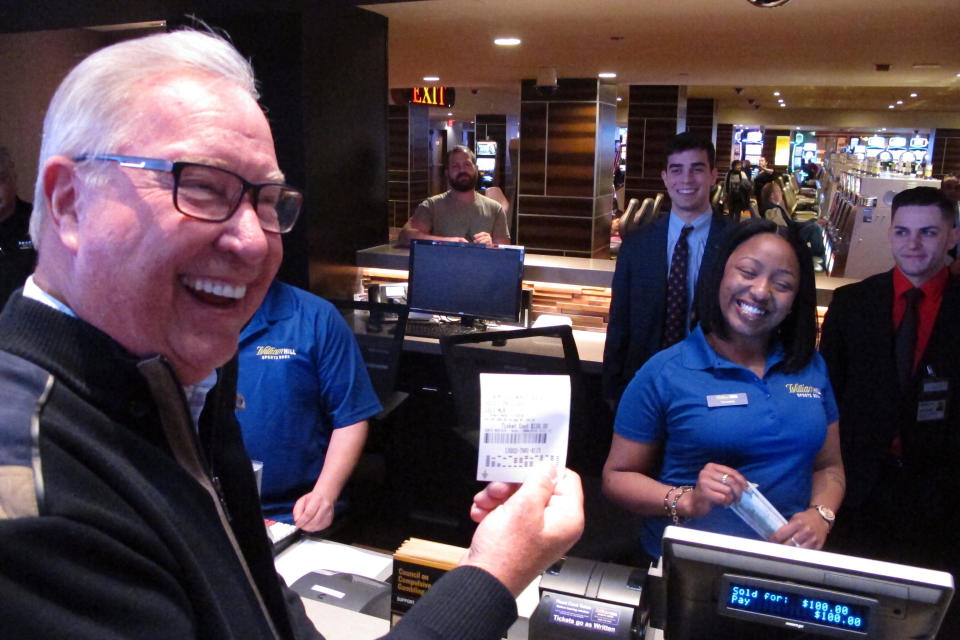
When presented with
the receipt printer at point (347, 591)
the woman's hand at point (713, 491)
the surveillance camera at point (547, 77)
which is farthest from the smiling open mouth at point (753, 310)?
the surveillance camera at point (547, 77)

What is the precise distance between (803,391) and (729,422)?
230 millimetres

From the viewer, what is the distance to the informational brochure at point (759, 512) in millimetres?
1416

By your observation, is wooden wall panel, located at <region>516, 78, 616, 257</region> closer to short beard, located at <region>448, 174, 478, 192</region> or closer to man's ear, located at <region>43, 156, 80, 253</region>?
short beard, located at <region>448, 174, 478, 192</region>

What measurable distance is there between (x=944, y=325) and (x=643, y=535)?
4.80 ft

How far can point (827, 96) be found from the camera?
14656mm

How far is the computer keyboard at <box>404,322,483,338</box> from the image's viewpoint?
3.80 m

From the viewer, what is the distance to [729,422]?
5.78 ft

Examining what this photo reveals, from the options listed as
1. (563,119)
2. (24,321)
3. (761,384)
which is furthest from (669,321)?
(563,119)

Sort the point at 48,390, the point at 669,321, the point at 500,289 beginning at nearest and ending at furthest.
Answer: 1. the point at 48,390
2. the point at 669,321
3. the point at 500,289

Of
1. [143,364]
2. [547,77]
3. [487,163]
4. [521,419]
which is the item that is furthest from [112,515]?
[487,163]

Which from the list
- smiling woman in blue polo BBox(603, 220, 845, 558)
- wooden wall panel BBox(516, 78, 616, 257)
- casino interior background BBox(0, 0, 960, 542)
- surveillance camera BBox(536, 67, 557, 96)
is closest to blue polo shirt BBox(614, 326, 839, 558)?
smiling woman in blue polo BBox(603, 220, 845, 558)

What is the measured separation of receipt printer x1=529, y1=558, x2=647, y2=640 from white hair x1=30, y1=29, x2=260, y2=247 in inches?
37.5

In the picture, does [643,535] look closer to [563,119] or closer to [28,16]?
[28,16]

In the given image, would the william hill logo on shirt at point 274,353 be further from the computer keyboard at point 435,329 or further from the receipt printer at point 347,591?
the computer keyboard at point 435,329
